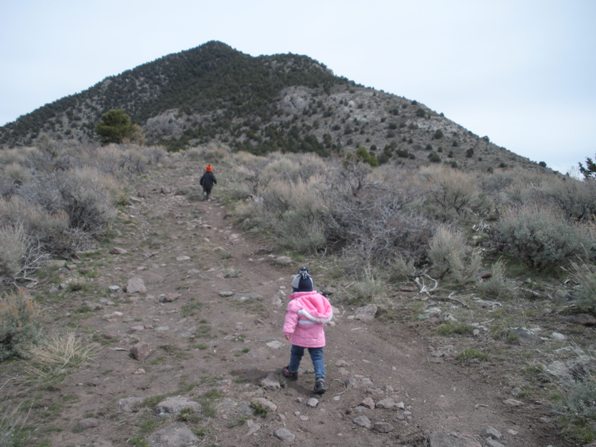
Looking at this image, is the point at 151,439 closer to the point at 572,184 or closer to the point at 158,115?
the point at 572,184

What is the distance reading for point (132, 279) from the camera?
6.53 meters


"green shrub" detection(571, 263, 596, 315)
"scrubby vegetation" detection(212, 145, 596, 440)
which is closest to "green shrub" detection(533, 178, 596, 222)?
"scrubby vegetation" detection(212, 145, 596, 440)

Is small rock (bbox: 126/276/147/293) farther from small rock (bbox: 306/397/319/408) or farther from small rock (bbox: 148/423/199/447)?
small rock (bbox: 306/397/319/408)

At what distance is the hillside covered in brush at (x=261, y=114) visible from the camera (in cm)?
3541

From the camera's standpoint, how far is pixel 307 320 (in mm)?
3758

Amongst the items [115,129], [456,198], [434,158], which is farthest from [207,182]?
[434,158]

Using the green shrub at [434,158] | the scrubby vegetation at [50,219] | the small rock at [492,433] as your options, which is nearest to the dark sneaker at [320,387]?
the small rock at [492,433]

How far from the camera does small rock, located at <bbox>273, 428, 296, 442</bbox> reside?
9.59ft

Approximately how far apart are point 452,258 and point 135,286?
195 inches

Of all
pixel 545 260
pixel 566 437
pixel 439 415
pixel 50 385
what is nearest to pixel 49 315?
pixel 50 385

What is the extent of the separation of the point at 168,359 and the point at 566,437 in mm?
3514

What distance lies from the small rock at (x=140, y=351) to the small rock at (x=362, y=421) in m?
2.29

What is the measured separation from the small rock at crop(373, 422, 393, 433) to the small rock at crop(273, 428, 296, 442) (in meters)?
0.65

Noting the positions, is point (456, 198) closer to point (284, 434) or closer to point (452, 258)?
point (452, 258)
